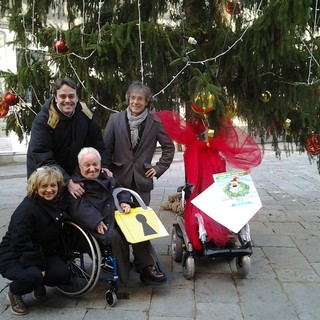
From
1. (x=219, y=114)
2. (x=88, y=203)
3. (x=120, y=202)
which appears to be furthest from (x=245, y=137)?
(x=88, y=203)

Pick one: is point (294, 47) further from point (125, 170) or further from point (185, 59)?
point (125, 170)

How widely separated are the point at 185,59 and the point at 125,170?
1450 mm

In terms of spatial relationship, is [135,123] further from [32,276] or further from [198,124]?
[32,276]

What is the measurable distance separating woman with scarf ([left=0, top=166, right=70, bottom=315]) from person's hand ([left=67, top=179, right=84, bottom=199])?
0.30ft

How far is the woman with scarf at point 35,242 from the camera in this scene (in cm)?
273

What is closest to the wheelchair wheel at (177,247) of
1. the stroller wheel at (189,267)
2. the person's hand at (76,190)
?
the stroller wheel at (189,267)

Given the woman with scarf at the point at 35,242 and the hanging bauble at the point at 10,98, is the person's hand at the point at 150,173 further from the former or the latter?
the hanging bauble at the point at 10,98

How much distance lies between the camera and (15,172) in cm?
1062

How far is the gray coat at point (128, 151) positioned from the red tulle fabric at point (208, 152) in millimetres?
249

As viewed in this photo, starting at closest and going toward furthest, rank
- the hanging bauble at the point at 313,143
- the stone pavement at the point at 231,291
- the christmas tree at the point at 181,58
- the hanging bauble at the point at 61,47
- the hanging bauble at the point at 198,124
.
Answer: the stone pavement at the point at 231,291, the hanging bauble at the point at 198,124, the christmas tree at the point at 181,58, the hanging bauble at the point at 61,47, the hanging bauble at the point at 313,143

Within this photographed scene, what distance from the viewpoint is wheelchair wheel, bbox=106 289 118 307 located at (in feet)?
9.49

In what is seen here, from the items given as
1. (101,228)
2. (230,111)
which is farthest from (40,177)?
(230,111)

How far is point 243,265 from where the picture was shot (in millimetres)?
3336

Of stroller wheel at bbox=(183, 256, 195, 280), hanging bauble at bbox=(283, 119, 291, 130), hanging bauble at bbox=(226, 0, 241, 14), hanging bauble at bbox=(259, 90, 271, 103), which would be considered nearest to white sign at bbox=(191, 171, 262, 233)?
stroller wheel at bbox=(183, 256, 195, 280)
